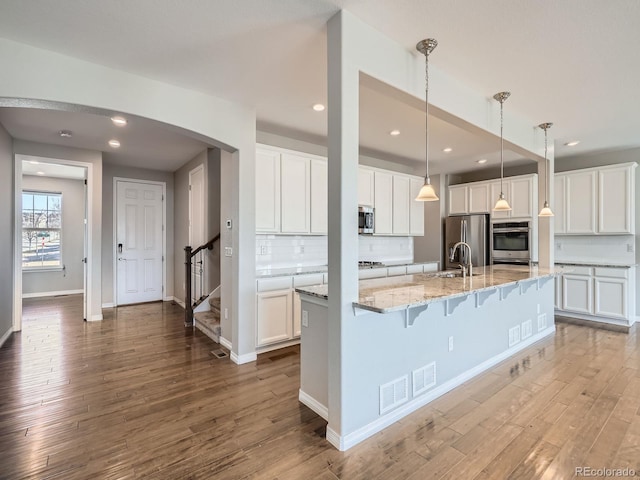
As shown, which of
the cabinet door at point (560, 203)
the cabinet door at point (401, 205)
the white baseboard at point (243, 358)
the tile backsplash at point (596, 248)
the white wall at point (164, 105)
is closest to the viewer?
the white wall at point (164, 105)

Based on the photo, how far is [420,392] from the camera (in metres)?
2.50

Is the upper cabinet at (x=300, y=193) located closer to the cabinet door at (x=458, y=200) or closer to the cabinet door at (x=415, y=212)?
the cabinet door at (x=415, y=212)

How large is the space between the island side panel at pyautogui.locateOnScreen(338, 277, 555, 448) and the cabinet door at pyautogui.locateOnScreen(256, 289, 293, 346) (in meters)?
1.73

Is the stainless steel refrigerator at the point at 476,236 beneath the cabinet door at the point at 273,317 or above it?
above

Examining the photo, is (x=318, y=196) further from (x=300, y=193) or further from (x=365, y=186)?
(x=365, y=186)

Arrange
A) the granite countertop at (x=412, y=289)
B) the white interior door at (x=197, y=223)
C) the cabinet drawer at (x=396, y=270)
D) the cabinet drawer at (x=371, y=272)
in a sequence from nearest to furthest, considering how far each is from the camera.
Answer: the granite countertop at (x=412, y=289), the cabinet drawer at (x=371, y=272), the cabinet drawer at (x=396, y=270), the white interior door at (x=197, y=223)

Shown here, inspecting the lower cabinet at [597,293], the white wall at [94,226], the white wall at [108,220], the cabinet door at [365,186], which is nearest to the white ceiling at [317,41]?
the cabinet door at [365,186]

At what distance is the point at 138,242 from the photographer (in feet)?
20.4

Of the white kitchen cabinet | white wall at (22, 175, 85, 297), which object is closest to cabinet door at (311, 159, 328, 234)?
the white kitchen cabinet

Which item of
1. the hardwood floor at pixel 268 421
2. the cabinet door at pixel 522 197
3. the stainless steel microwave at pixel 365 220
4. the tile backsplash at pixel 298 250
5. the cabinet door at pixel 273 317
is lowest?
the hardwood floor at pixel 268 421

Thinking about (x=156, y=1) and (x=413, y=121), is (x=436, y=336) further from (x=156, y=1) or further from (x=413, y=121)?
(x=156, y=1)

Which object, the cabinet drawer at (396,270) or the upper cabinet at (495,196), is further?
the upper cabinet at (495,196)

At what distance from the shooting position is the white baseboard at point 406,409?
202cm

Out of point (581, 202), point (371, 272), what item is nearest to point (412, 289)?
point (371, 272)
